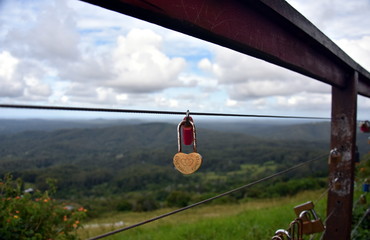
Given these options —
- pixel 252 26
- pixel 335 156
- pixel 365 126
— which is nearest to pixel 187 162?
pixel 252 26

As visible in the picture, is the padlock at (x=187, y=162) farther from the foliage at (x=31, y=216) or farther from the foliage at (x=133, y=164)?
the foliage at (x=133, y=164)

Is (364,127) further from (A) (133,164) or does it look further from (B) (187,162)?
(A) (133,164)

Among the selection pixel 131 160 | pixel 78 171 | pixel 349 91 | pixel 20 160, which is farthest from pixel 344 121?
pixel 131 160

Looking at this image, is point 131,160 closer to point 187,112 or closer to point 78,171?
point 78,171

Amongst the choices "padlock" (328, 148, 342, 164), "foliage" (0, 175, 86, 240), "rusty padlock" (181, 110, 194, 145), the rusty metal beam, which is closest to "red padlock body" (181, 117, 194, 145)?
"rusty padlock" (181, 110, 194, 145)

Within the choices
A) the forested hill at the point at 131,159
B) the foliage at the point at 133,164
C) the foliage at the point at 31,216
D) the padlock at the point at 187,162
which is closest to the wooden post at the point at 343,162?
the padlock at the point at 187,162
